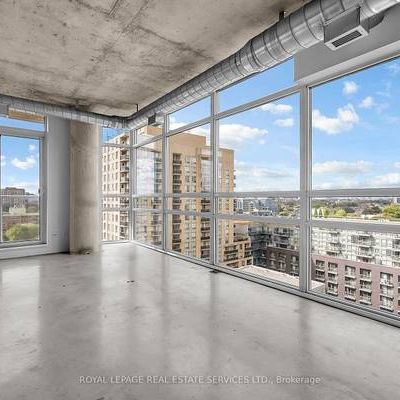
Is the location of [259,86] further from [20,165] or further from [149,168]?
[20,165]

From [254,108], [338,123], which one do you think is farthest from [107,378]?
[254,108]

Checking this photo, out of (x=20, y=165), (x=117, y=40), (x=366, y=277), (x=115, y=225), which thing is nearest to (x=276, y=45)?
(x=117, y=40)

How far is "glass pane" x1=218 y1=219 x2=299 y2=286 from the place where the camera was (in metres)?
4.09

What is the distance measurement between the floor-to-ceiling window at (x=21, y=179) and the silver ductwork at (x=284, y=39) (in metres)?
4.17

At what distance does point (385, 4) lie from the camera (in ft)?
7.22

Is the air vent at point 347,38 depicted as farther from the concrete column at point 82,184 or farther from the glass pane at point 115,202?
the glass pane at point 115,202

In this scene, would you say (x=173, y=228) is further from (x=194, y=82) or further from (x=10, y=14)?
(x=10, y=14)

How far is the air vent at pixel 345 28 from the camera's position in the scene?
2.32m

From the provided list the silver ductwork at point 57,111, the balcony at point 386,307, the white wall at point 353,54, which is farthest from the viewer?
the silver ductwork at point 57,111

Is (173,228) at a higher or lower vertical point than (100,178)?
lower

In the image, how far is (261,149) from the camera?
455 cm

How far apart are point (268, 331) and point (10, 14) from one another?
4268 mm

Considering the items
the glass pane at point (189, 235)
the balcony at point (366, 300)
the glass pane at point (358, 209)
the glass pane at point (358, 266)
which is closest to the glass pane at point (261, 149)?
the glass pane at point (358, 209)

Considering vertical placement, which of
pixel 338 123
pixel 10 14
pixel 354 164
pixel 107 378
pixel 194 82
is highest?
pixel 10 14
